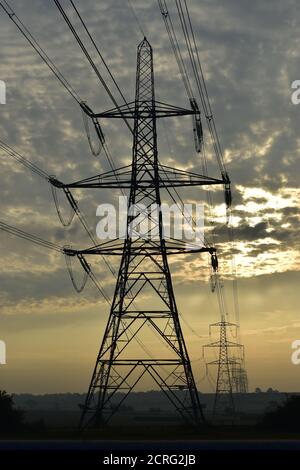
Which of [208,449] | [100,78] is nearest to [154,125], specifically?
[100,78]

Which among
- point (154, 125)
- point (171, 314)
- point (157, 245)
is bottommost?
point (171, 314)

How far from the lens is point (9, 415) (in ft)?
228

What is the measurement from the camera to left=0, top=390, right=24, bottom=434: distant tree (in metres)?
64.6

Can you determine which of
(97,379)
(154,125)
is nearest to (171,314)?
(97,379)

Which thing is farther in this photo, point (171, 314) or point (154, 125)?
point (154, 125)

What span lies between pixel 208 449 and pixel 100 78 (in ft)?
58.8

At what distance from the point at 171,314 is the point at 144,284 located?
2487 mm

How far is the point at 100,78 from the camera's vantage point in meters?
31.0

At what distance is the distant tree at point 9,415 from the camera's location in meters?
64.6
